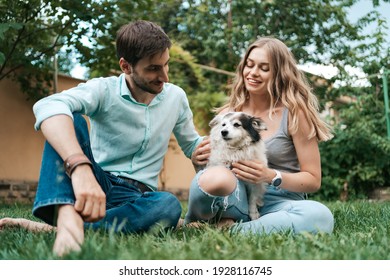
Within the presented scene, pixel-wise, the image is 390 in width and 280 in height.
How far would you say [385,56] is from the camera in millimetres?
9914

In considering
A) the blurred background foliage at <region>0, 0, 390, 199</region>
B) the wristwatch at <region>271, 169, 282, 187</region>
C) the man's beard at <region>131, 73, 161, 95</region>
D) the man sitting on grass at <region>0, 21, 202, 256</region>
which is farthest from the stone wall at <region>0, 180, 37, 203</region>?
the wristwatch at <region>271, 169, 282, 187</region>

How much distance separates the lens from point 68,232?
1938 millimetres

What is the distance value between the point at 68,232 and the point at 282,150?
1685 mm

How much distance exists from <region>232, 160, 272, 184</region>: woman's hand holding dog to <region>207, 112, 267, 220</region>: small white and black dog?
11 centimetres

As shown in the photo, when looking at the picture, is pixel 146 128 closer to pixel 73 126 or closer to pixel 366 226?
pixel 73 126

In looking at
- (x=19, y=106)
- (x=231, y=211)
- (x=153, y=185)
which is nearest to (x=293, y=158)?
(x=231, y=211)

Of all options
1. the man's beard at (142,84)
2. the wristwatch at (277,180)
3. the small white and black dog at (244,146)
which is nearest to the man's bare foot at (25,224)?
the man's beard at (142,84)

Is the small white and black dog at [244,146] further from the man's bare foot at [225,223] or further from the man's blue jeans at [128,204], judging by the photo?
the man's blue jeans at [128,204]

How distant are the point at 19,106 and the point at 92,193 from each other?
6.34m

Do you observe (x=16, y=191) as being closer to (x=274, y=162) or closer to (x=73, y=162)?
(x=274, y=162)

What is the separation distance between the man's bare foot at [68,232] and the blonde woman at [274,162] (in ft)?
3.13

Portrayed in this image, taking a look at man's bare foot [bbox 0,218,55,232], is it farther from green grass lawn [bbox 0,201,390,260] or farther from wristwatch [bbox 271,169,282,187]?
wristwatch [bbox 271,169,282,187]

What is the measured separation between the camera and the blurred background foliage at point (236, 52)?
7.05 metres

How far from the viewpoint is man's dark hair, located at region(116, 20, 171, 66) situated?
2.68m
